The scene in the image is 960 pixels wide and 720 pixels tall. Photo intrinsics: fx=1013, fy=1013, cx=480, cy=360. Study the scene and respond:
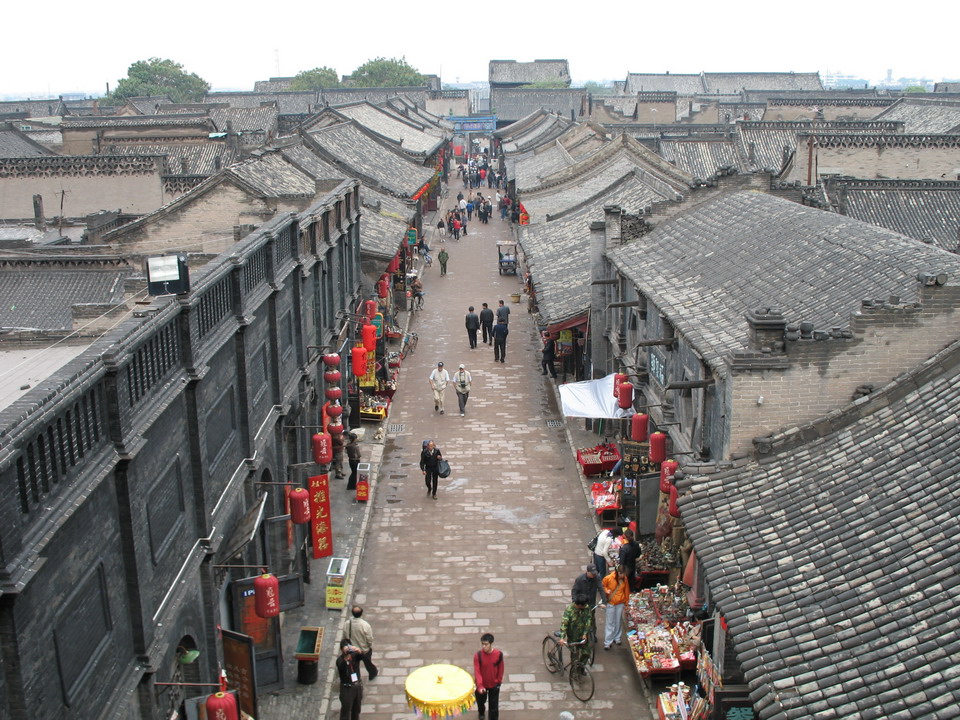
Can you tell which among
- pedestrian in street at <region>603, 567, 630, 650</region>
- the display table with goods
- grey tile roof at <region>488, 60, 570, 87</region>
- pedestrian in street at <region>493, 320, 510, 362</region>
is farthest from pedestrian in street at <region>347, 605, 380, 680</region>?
grey tile roof at <region>488, 60, 570, 87</region>

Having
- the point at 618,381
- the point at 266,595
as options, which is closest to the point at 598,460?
the point at 618,381

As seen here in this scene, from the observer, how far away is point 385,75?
397 ft

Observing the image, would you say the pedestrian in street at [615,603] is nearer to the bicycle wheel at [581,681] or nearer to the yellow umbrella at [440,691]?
the bicycle wheel at [581,681]

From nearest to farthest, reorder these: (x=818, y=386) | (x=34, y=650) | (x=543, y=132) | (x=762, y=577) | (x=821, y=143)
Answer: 1. (x=34, y=650)
2. (x=762, y=577)
3. (x=818, y=386)
4. (x=821, y=143)
5. (x=543, y=132)

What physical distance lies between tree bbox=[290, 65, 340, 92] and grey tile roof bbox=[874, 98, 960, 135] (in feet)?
207

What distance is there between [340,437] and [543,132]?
172ft

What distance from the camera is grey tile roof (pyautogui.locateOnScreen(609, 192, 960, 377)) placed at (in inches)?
635

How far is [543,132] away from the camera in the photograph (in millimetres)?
72625

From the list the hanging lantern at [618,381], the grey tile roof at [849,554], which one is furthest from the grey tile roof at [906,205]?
the grey tile roof at [849,554]

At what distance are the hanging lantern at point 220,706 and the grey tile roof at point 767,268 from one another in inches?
323

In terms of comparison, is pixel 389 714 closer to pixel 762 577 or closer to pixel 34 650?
pixel 762 577

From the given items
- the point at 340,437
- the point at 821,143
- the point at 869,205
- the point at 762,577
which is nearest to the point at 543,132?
the point at 821,143

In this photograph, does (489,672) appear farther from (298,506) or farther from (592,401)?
(592,401)

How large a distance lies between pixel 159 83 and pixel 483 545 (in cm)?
10015
